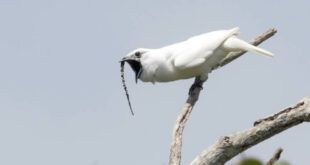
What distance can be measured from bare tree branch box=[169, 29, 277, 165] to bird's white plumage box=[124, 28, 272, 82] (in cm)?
17

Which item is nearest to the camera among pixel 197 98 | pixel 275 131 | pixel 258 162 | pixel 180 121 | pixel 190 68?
pixel 258 162

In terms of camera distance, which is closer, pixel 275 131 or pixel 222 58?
pixel 275 131

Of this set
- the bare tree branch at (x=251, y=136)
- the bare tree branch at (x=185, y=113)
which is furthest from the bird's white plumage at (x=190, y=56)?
the bare tree branch at (x=251, y=136)

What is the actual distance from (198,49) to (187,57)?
0.74 ft

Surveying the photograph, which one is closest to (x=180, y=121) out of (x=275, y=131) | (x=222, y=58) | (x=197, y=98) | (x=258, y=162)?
(x=197, y=98)

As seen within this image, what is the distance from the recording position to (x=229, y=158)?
14.8 feet

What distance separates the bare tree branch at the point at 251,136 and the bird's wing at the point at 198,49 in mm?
2037

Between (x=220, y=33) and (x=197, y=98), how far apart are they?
1.10 metres

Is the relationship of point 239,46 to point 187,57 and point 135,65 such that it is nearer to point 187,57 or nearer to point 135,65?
point 187,57

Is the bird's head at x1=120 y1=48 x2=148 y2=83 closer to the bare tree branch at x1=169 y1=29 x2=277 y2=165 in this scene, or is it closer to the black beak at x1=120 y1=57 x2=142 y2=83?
the black beak at x1=120 y1=57 x2=142 y2=83

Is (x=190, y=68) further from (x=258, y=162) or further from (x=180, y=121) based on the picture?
(x=258, y=162)

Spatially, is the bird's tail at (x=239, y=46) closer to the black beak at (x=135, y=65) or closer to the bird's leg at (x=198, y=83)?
the bird's leg at (x=198, y=83)

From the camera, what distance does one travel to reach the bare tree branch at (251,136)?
4363 mm

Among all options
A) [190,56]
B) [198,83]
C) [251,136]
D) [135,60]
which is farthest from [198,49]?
[251,136]
